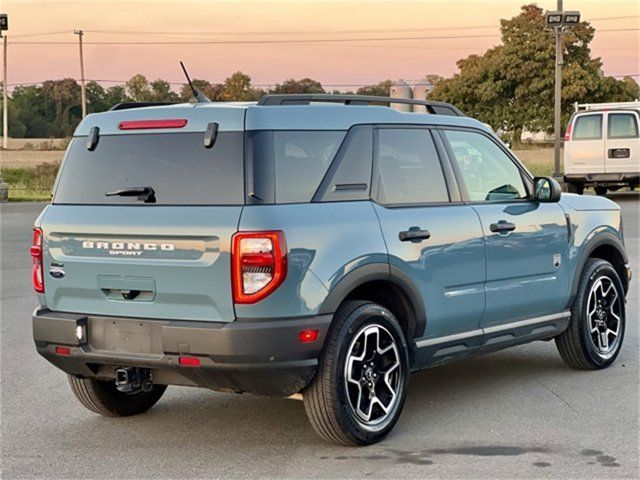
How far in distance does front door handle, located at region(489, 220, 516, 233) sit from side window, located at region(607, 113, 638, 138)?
21301 millimetres

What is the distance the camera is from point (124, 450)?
5938 mm

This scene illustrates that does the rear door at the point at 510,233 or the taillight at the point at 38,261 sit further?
the rear door at the point at 510,233

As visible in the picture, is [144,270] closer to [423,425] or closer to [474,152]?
[423,425]

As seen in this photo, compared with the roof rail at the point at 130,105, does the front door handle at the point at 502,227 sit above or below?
below

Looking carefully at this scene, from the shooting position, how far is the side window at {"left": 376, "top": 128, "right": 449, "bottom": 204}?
6.30 m

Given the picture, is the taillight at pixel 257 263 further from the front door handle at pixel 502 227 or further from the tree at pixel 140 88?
the tree at pixel 140 88

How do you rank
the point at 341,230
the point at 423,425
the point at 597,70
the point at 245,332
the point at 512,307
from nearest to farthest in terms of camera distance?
the point at 245,332 → the point at 341,230 → the point at 423,425 → the point at 512,307 → the point at 597,70

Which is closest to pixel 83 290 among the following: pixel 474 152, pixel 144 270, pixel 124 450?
pixel 144 270

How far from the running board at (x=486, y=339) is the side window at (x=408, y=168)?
86 cm

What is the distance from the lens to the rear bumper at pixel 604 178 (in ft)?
90.0

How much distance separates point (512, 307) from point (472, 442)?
136 cm

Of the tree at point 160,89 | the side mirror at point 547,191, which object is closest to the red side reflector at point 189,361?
the side mirror at point 547,191

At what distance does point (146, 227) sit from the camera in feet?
18.6

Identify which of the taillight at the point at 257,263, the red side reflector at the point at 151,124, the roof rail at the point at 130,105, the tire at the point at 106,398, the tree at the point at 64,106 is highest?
the tree at the point at 64,106
